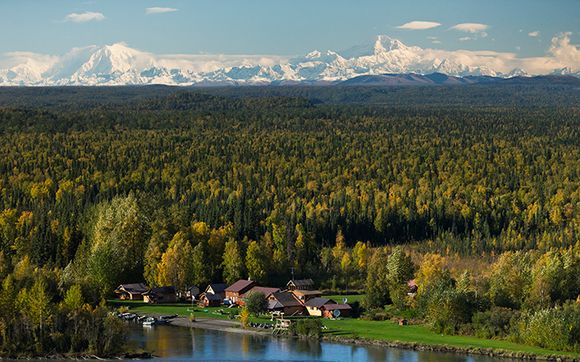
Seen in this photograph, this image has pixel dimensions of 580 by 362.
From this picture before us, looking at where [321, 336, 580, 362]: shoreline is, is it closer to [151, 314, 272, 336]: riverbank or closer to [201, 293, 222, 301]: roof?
[151, 314, 272, 336]: riverbank

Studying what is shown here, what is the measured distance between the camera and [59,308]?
71.9 metres

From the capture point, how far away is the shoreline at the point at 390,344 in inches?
2837

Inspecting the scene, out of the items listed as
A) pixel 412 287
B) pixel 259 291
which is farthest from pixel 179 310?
pixel 412 287

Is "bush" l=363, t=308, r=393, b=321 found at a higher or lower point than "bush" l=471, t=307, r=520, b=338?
lower

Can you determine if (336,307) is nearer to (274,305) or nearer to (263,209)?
(274,305)

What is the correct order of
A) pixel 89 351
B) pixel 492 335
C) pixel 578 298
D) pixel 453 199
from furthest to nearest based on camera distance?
pixel 453 199 → pixel 578 298 → pixel 492 335 → pixel 89 351

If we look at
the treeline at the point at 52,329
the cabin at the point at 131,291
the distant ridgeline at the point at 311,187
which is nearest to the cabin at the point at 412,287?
the distant ridgeline at the point at 311,187

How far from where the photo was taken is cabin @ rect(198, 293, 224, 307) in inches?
3755

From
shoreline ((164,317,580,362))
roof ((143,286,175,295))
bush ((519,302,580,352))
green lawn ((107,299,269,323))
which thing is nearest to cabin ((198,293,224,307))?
green lawn ((107,299,269,323))

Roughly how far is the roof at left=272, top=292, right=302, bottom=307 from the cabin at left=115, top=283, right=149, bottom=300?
12570mm

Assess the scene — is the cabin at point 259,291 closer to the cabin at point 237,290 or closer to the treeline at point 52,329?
the cabin at point 237,290

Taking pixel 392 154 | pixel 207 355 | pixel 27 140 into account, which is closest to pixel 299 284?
pixel 207 355

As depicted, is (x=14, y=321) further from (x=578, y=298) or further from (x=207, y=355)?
(x=578, y=298)

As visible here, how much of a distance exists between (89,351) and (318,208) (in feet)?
212
